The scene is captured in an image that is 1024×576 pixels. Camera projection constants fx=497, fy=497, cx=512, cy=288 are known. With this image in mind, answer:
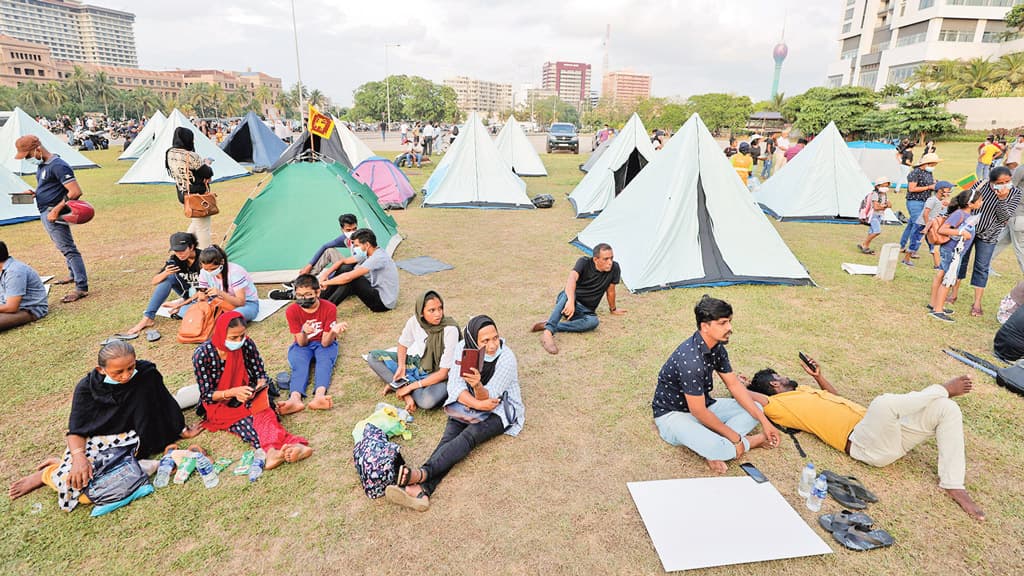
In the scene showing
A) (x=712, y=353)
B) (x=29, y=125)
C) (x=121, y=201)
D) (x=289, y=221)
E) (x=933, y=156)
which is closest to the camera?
(x=712, y=353)

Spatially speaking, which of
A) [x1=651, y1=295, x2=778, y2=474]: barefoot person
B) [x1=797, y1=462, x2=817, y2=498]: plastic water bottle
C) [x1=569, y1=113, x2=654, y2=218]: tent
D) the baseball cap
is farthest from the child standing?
the baseball cap

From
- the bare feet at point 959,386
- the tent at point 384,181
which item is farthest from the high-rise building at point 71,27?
the bare feet at point 959,386

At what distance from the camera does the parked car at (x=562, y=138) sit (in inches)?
1196

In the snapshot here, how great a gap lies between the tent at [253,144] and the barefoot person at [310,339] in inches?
693

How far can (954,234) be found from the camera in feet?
20.9

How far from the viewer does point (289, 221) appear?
7.82m

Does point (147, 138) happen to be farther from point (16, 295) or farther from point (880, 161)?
point (880, 161)

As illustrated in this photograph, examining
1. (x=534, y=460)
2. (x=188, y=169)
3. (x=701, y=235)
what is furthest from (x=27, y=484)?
(x=701, y=235)

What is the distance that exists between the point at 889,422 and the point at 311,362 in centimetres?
492

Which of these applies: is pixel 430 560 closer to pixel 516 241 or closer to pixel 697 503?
pixel 697 503

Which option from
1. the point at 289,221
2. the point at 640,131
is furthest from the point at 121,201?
the point at 640,131

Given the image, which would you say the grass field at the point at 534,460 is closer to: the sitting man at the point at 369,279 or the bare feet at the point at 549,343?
the bare feet at the point at 549,343

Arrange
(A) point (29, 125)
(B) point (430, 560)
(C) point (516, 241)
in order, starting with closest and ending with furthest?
(B) point (430, 560), (C) point (516, 241), (A) point (29, 125)

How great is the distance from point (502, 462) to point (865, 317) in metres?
5.69
